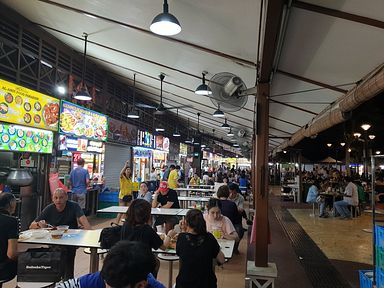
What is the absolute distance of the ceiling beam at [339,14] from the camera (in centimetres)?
313

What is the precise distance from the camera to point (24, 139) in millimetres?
6758

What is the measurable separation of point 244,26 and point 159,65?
3510 mm

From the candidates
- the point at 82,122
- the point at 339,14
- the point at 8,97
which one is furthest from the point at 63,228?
the point at 82,122

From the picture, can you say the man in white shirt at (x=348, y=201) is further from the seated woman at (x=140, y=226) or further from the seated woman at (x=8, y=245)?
the seated woman at (x=8, y=245)

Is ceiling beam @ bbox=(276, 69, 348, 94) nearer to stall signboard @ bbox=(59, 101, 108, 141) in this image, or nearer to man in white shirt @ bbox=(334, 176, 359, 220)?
stall signboard @ bbox=(59, 101, 108, 141)

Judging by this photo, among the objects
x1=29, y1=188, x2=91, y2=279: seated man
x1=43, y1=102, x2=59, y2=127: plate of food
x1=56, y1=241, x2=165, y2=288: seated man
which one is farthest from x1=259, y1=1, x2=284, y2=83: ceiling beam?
x1=43, y1=102, x2=59, y2=127: plate of food

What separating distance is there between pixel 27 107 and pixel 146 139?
7623mm

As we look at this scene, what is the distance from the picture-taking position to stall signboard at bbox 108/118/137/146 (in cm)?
1077

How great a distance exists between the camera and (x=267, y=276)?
13.5ft

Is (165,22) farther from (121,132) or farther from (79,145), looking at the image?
(121,132)

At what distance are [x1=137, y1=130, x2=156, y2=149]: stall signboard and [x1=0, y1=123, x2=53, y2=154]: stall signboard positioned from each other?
5786mm

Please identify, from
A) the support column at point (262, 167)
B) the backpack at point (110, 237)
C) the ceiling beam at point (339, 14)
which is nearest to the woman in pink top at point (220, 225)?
the support column at point (262, 167)

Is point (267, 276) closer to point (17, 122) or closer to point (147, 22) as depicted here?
point (147, 22)

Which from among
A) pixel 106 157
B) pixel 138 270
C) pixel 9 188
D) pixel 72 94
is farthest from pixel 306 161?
pixel 138 270
